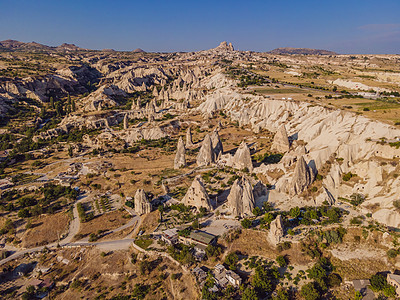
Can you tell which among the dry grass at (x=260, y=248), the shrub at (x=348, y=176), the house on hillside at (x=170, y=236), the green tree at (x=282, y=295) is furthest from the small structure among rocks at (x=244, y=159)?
the green tree at (x=282, y=295)

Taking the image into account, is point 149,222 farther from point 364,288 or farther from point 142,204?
point 364,288

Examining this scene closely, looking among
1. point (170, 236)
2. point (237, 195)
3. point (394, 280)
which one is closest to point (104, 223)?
point (170, 236)

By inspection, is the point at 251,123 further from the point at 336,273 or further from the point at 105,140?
the point at 336,273

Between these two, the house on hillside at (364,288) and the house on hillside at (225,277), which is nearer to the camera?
the house on hillside at (364,288)

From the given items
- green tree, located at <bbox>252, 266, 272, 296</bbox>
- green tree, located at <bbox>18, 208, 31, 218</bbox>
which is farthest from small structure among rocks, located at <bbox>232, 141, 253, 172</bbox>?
green tree, located at <bbox>18, 208, 31, 218</bbox>

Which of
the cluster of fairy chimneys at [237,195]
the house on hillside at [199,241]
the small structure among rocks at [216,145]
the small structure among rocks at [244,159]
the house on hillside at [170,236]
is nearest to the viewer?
the house on hillside at [199,241]

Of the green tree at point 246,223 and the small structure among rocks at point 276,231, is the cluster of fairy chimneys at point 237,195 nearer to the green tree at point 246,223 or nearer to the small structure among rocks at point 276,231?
the green tree at point 246,223

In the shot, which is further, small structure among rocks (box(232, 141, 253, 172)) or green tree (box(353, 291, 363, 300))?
small structure among rocks (box(232, 141, 253, 172))

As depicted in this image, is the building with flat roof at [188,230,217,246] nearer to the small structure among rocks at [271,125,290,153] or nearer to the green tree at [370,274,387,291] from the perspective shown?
the green tree at [370,274,387,291]
